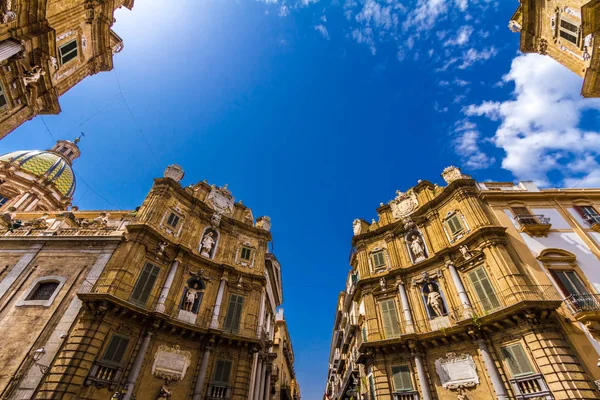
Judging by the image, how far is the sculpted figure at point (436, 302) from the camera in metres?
18.5

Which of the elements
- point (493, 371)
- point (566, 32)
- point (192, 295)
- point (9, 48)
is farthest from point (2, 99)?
point (566, 32)

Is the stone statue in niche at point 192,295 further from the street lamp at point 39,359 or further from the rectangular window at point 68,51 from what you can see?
the rectangular window at point 68,51

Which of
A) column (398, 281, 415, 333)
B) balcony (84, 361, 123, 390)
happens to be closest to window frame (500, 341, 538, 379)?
column (398, 281, 415, 333)

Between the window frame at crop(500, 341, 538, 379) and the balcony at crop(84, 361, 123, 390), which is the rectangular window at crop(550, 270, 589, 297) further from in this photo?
the balcony at crop(84, 361, 123, 390)

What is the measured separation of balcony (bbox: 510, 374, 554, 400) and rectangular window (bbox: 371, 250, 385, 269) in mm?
10515

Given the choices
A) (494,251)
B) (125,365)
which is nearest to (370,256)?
(494,251)

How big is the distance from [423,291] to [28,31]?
1010 inches

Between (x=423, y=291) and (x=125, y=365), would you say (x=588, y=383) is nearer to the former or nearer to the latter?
(x=423, y=291)

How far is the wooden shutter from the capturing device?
1716 centimetres

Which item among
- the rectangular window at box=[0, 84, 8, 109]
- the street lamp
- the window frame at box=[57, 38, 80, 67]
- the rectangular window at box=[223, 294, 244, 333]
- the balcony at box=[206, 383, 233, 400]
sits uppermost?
the window frame at box=[57, 38, 80, 67]

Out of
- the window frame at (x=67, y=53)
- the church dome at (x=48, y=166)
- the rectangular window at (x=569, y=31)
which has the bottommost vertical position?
the window frame at (x=67, y=53)

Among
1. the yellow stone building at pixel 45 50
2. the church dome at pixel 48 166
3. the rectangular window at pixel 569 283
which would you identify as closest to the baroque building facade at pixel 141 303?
the yellow stone building at pixel 45 50

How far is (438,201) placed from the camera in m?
22.5

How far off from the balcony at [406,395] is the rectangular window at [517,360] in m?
5.19
